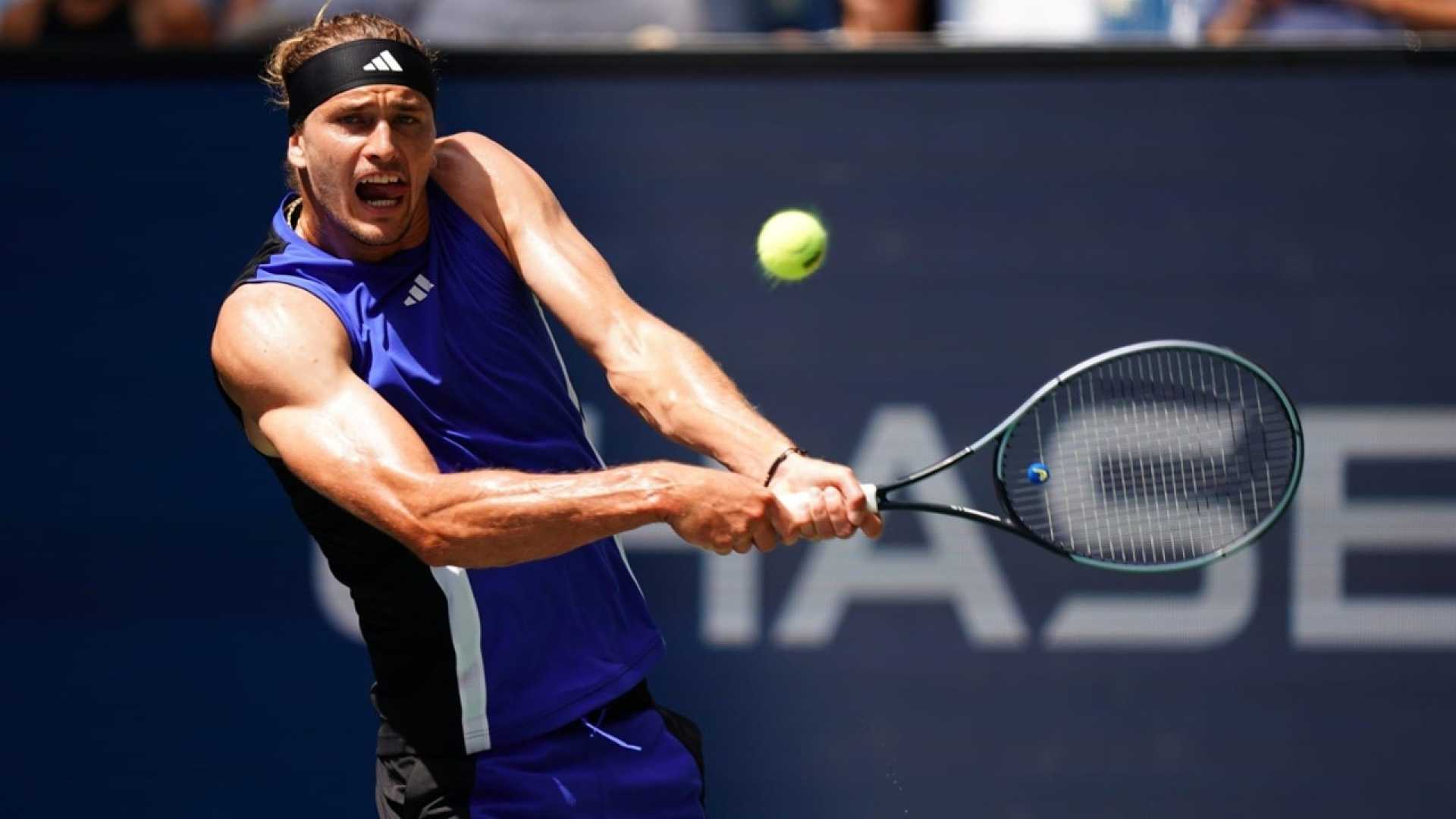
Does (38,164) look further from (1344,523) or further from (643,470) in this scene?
(1344,523)

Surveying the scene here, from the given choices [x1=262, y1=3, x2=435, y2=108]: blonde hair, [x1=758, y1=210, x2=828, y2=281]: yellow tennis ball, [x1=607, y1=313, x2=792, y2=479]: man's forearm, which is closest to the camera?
[x1=607, y1=313, x2=792, y2=479]: man's forearm

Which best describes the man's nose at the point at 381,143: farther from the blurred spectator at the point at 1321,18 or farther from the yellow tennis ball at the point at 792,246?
the blurred spectator at the point at 1321,18

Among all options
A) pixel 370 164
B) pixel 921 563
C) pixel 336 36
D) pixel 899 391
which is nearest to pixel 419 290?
pixel 370 164

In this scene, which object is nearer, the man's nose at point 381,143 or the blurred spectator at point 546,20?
the man's nose at point 381,143

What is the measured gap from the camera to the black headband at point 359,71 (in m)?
3.13

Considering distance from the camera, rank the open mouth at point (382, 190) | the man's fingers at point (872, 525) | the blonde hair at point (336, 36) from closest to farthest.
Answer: the man's fingers at point (872, 525) → the open mouth at point (382, 190) → the blonde hair at point (336, 36)

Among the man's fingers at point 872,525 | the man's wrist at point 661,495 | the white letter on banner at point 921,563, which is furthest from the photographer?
the white letter on banner at point 921,563

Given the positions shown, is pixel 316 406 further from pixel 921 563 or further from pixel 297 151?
pixel 921 563

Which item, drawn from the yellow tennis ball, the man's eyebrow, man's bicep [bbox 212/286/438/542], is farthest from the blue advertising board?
man's bicep [bbox 212/286/438/542]

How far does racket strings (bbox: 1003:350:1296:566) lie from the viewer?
406cm

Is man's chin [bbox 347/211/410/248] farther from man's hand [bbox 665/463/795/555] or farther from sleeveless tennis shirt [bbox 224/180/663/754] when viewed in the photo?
man's hand [bbox 665/463/795/555]

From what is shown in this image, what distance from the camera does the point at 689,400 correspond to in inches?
121

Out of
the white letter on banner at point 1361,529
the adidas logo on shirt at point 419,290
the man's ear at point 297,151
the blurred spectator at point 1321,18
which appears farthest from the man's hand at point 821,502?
the blurred spectator at point 1321,18

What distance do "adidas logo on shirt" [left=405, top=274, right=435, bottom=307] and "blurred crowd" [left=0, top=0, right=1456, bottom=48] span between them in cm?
154
